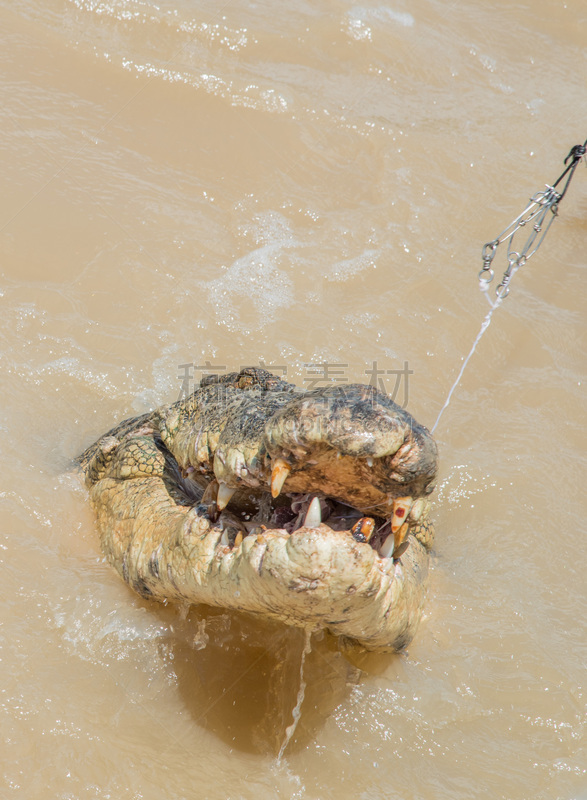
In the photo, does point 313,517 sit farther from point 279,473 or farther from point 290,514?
point 290,514

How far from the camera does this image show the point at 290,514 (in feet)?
9.39

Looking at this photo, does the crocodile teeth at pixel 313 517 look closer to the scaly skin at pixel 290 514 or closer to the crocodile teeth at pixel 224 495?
the scaly skin at pixel 290 514

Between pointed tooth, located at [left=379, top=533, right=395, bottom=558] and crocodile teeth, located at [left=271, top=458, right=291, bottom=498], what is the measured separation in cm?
39

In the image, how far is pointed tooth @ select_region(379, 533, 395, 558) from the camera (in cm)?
253

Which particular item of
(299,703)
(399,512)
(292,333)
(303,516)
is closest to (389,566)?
(399,512)

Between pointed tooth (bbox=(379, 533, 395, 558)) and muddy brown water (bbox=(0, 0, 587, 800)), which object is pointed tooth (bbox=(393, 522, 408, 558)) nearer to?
pointed tooth (bbox=(379, 533, 395, 558))

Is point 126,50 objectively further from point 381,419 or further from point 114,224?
point 381,419

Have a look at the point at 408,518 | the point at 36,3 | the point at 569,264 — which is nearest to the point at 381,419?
the point at 408,518

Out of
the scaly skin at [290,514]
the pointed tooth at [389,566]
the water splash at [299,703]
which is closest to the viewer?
the scaly skin at [290,514]

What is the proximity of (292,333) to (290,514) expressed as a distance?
2818 mm

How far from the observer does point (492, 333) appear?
5699 mm

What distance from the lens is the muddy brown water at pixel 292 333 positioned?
3.14 m

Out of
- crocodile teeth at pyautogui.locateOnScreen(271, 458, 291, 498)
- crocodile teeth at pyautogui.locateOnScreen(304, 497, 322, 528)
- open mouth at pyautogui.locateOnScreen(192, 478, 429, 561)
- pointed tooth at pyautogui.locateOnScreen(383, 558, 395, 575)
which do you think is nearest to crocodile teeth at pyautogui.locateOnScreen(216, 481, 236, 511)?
open mouth at pyautogui.locateOnScreen(192, 478, 429, 561)

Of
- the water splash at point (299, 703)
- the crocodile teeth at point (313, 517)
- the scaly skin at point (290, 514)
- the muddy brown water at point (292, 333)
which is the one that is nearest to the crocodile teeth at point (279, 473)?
the scaly skin at point (290, 514)
